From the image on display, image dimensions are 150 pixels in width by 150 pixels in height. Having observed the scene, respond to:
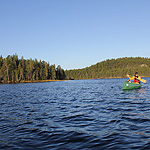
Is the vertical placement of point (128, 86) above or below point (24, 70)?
below

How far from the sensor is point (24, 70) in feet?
473

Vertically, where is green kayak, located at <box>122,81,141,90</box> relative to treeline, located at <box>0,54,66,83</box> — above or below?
below

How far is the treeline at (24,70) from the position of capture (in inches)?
5148

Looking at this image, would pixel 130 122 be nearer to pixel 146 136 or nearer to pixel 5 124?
pixel 146 136

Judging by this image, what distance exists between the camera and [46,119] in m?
12.5

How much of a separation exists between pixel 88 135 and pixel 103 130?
1198mm

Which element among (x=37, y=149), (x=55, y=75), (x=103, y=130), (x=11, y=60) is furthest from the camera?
(x=55, y=75)

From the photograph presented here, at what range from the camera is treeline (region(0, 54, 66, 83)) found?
130750 mm

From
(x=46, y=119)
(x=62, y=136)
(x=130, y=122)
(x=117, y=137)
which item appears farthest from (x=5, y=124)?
(x=130, y=122)

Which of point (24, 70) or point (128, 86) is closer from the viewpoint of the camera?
point (128, 86)

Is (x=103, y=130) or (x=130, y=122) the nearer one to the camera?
(x=103, y=130)

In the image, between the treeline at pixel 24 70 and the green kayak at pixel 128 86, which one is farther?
the treeline at pixel 24 70

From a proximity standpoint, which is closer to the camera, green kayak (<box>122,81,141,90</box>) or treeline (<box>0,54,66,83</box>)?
green kayak (<box>122,81,141,90</box>)

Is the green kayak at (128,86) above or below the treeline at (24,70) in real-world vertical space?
below
